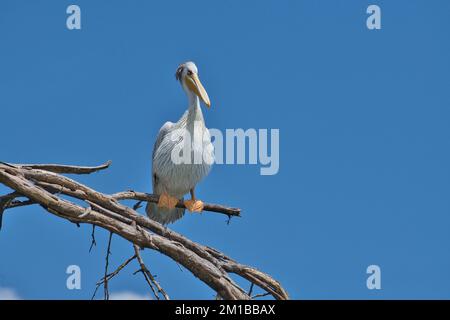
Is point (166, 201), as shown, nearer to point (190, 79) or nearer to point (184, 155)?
point (184, 155)

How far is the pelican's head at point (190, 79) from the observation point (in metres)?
9.59

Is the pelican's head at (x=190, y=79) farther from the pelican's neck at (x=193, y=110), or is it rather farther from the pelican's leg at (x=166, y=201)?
the pelican's leg at (x=166, y=201)

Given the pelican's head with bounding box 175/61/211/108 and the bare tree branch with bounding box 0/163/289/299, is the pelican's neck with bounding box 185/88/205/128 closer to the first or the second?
the pelican's head with bounding box 175/61/211/108

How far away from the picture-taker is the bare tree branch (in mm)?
7258

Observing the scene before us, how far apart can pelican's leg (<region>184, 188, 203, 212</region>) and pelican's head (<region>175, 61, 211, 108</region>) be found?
115 cm

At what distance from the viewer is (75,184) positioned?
7.68 m

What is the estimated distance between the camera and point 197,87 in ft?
31.6

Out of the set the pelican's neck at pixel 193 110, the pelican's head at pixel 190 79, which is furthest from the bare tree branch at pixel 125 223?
the pelican's head at pixel 190 79

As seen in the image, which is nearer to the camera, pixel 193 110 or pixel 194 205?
pixel 194 205

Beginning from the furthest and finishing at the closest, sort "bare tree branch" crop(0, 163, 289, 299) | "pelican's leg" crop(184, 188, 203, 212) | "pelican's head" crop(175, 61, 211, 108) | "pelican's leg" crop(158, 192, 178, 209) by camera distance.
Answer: "pelican's head" crop(175, 61, 211, 108)
"pelican's leg" crop(158, 192, 178, 209)
"pelican's leg" crop(184, 188, 203, 212)
"bare tree branch" crop(0, 163, 289, 299)

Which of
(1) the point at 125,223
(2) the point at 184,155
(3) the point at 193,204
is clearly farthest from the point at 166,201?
(1) the point at 125,223

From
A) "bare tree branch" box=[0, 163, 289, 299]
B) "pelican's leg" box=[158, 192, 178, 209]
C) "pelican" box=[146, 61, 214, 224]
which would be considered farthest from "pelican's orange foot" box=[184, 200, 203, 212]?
"bare tree branch" box=[0, 163, 289, 299]

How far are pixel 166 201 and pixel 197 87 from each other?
1.40 metres
